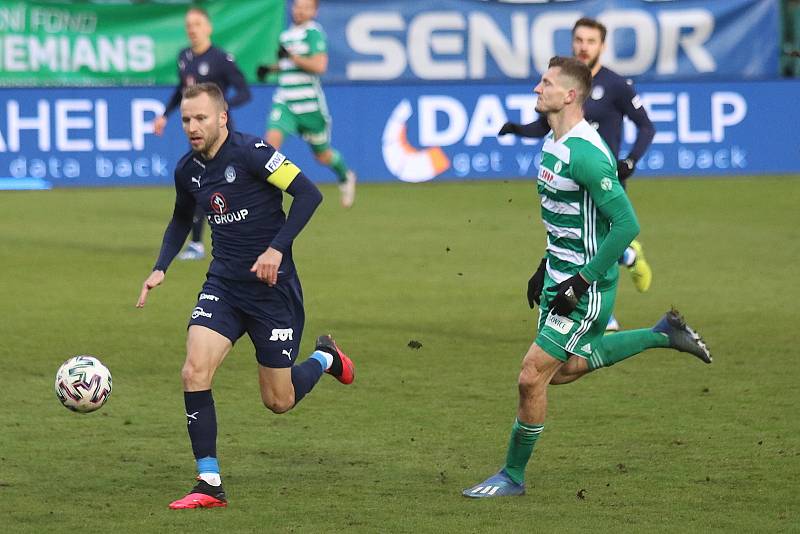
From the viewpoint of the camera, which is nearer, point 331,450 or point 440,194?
point 331,450

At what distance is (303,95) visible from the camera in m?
18.2

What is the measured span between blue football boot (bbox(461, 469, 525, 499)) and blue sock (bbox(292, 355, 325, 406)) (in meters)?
1.04

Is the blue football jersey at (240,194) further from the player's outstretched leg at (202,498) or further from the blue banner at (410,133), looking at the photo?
the blue banner at (410,133)

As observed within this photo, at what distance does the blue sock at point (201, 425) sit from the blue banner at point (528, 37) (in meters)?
16.5

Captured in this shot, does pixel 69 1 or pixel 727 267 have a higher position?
pixel 69 1

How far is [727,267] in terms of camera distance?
14.8 m

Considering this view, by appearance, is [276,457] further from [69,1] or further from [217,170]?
[69,1]

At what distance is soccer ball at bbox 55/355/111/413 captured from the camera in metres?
7.44

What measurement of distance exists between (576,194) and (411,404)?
2.52 metres

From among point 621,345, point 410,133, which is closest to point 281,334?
point 621,345

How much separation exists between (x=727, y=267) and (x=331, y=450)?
A: 7547 millimetres

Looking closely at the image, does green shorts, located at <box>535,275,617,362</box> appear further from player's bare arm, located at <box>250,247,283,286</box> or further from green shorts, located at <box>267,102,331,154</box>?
green shorts, located at <box>267,102,331,154</box>

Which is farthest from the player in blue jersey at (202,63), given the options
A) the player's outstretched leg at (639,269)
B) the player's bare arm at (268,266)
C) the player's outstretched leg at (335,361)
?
the player's bare arm at (268,266)

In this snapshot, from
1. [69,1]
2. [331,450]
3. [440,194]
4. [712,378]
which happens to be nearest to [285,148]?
[440,194]
